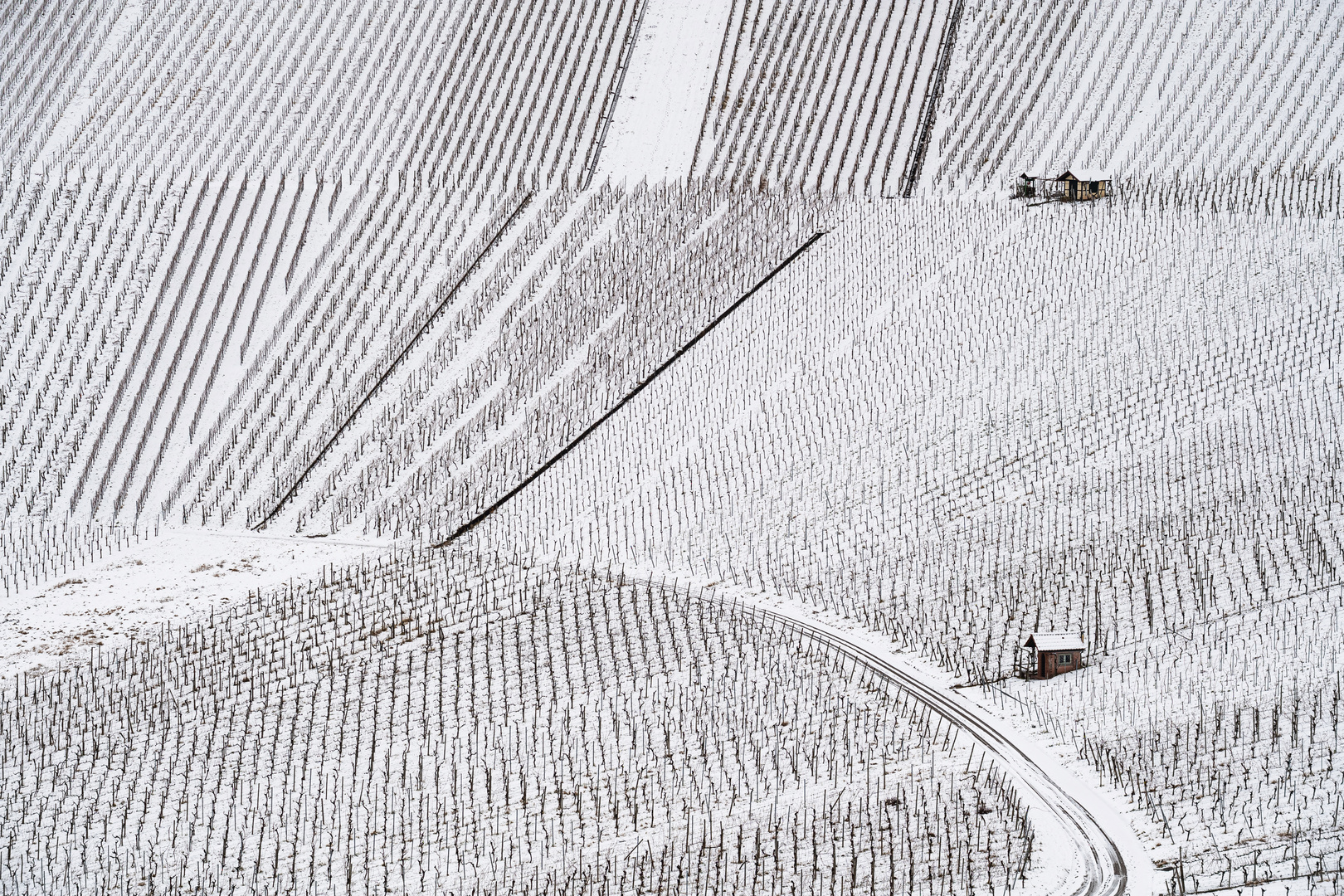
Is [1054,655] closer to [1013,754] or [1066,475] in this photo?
[1013,754]

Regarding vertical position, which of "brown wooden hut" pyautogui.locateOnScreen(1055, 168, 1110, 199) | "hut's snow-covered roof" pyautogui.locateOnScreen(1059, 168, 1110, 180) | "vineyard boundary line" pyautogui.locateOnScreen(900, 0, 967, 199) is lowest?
"brown wooden hut" pyautogui.locateOnScreen(1055, 168, 1110, 199)

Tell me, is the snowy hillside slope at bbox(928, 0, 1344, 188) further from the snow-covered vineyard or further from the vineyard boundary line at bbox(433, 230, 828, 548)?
the vineyard boundary line at bbox(433, 230, 828, 548)

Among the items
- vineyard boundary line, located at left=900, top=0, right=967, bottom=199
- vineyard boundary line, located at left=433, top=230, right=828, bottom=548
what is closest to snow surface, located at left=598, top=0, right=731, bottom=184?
vineyard boundary line, located at left=900, top=0, right=967, bottom=199

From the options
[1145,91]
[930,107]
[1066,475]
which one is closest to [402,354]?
[1066,475]

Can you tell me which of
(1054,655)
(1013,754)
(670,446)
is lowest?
(1013,754)

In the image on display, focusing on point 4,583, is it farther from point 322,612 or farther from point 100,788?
point 100,788

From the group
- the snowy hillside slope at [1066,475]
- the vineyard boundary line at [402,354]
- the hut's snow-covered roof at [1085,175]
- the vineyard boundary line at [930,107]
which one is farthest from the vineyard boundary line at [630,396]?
the hut's snow-covered roof at [1085,175]
